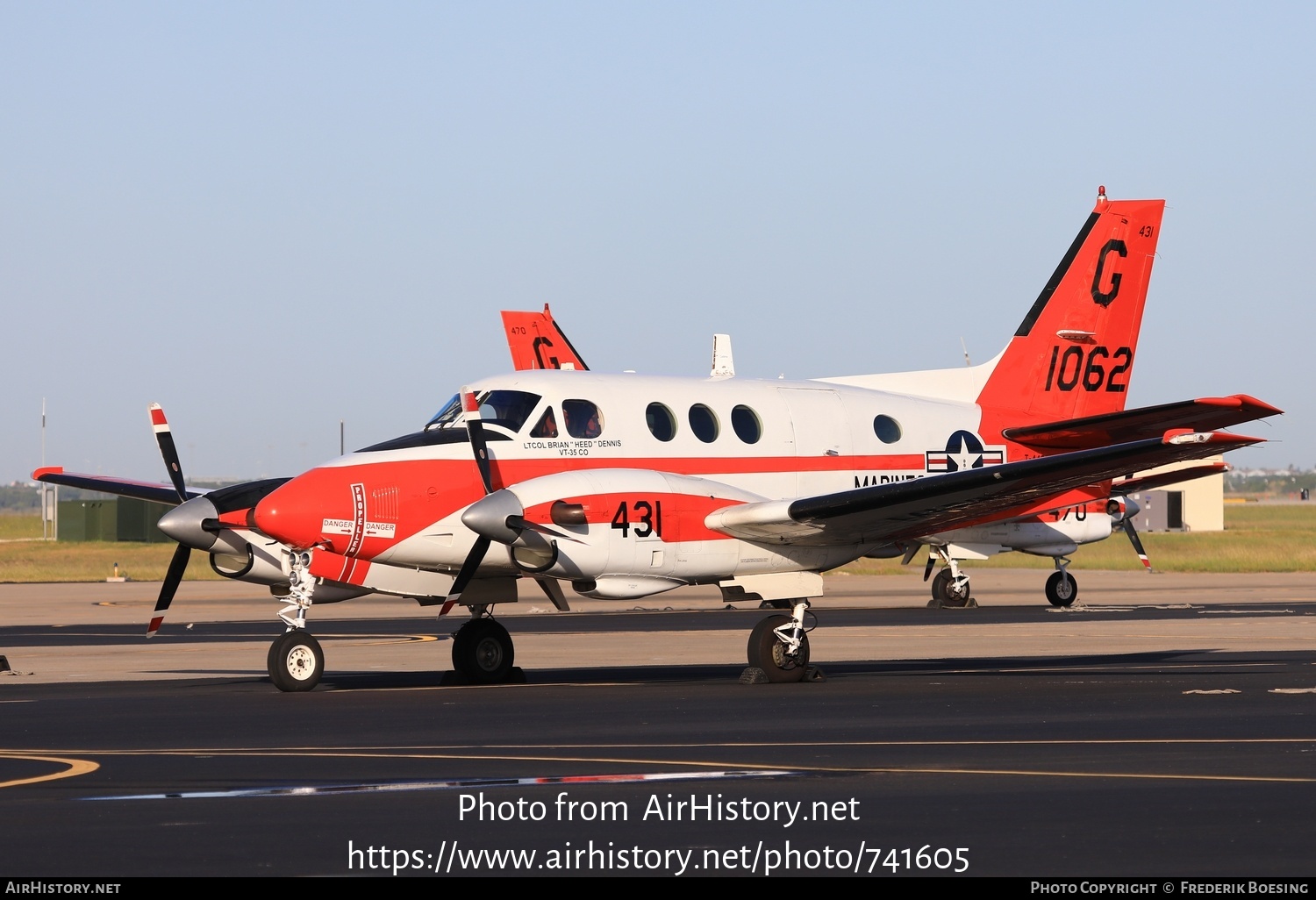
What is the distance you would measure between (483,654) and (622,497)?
3.03 meters

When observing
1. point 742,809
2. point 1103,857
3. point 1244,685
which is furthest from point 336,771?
point 1244,685

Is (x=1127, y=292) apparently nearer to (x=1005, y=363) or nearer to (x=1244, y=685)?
(x=1005, y=363)

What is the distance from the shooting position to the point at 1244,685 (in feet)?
63.7

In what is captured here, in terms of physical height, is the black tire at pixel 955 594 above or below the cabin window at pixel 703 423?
below

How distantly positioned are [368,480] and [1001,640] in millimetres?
12960

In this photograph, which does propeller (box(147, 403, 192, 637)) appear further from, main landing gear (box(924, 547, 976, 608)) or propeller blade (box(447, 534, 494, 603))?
main landing gear (box(924, 547, 976, 608))

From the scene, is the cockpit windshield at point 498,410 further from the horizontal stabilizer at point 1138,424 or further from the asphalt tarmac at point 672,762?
the horizontal stabilizer at point 1138,424

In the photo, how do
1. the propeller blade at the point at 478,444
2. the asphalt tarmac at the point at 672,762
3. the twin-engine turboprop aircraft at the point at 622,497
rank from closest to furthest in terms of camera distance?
the asphalt tarmac at the point at 672,762 → the twin-engine turboprop aircraft at the point at 622,497 → the propeller blade at the point at 478,444

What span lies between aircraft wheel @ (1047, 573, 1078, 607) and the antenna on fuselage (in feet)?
52.7

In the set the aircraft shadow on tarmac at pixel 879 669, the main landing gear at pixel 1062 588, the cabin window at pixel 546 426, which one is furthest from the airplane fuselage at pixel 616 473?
the main landing gear at pixel 1062 588

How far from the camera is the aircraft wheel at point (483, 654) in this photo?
21.0 m

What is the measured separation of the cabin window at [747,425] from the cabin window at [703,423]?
299 millimetres

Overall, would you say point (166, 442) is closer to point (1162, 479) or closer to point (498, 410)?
point (498, 410)

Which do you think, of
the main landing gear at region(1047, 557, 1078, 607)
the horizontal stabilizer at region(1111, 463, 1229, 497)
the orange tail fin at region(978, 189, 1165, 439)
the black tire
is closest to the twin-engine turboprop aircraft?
the horizontal stabilizer at region(1111, 463, 1229, 497)
